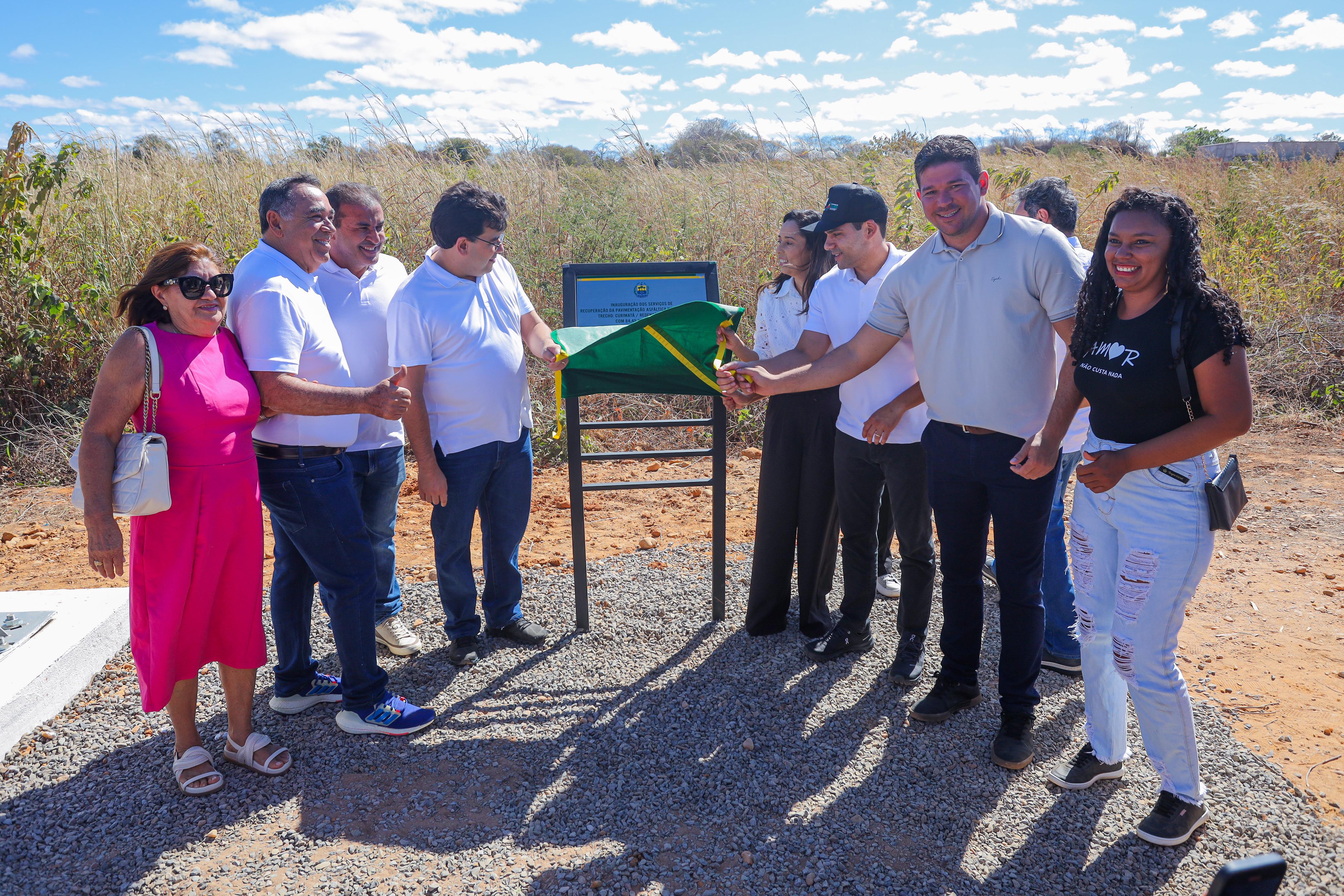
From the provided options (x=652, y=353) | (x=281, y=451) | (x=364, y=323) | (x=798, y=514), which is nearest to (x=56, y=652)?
(x=281, y=451)

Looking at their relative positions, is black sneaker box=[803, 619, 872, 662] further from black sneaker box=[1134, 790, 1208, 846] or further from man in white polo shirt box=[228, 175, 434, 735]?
man in white polo shirt box=[228, 175, 434, 735]

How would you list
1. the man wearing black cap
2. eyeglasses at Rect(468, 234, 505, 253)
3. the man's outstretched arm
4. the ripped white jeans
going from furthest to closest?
eyeglasses at Rect(468, 234, 505, 253) < the man wearing black cap < the man's outstretched arm < the ripped white jeans

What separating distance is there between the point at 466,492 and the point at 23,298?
6.10 metres

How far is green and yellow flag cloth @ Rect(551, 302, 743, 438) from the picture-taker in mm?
4113

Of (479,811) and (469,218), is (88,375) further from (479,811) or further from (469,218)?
(479,811)

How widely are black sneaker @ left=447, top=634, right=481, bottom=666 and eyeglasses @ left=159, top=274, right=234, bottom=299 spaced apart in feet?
6.73

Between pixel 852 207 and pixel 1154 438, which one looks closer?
pixel 1154 438

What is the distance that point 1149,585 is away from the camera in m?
2.68

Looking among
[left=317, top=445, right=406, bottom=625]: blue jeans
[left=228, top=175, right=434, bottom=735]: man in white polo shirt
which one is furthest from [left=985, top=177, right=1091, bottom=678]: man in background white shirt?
[left=317, top=445, right=406, bottom=625]: blue jeans

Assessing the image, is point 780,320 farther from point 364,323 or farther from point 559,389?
point 364,323

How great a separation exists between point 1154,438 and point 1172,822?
1.30 metres

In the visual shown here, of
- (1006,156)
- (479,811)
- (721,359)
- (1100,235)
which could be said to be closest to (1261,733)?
(1100,235)

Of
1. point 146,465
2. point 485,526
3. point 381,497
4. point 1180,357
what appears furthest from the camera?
point 485,526

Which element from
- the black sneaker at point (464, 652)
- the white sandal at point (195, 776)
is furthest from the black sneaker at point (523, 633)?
the white sandal at point (195, 776)
